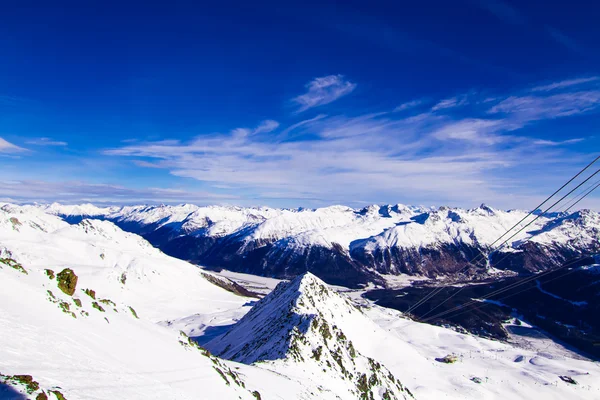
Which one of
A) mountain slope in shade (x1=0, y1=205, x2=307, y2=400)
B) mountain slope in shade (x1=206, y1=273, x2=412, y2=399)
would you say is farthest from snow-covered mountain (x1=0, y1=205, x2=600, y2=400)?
mountain slope in shade (x1=206, y1=273, x2=412, y2=399)

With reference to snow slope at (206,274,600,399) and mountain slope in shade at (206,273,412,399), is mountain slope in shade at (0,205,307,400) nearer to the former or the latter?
mountain slope in shade at (206,273,412,399)

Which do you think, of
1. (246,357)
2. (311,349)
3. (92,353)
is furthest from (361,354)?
(92,353)

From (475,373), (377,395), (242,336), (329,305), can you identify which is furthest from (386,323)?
(377,395)

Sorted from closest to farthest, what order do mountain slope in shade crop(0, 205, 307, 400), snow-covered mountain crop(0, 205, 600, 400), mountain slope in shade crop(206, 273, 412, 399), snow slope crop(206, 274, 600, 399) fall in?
mountain slope in shade crop(0, 205, 307, 400), snow-covered mountain crop(0, 205, 600, 400), mountain slope in shade crop(206, 273, 412, 399), snow slope crop(206, 274, 600, 399)

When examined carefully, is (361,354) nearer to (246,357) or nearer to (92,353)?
(246,357)

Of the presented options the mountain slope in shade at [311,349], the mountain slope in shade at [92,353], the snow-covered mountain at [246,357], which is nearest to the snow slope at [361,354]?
the mountain slope in shade at [311,349]

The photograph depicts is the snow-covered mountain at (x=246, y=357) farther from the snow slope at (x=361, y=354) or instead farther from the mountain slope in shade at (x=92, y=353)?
the snow slope at (x=361, y=354)

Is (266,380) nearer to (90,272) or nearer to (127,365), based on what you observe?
(127,365)
